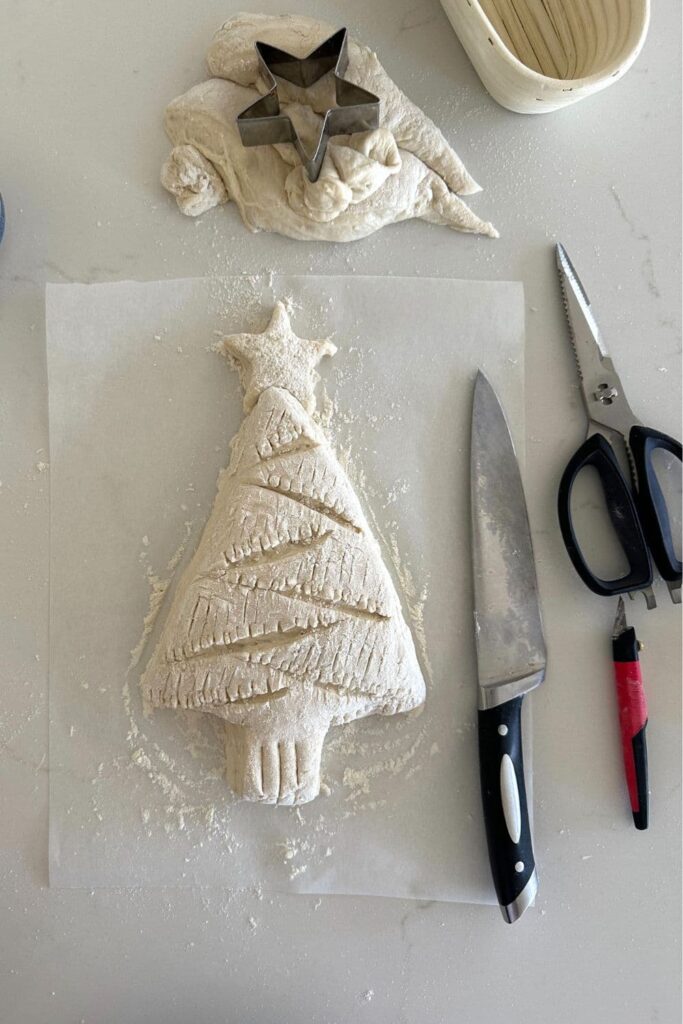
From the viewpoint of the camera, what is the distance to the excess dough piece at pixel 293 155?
988mm

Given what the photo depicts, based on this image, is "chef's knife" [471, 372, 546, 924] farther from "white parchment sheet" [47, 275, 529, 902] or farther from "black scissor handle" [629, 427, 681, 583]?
"black scissor handle" [629, 427, 681, 583]

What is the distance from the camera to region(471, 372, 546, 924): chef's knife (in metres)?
0.96

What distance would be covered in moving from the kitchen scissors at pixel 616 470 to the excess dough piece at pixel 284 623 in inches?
11.2

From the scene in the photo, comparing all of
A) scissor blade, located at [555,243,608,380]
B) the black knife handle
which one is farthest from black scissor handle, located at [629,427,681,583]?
the black knife handle

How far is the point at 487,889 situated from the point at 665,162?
106 centimetres

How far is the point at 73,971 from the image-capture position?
1021mm

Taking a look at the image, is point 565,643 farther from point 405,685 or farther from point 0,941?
point 0,941

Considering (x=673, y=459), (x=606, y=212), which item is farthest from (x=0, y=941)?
(x=606, y=212)

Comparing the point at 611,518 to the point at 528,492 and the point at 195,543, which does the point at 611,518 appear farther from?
the point at 195,543

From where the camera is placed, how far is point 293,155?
99 centimetres

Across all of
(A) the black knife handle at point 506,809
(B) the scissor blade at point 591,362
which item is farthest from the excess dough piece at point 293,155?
(A) the black knife handle at point 506,809

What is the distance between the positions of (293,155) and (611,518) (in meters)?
0.66

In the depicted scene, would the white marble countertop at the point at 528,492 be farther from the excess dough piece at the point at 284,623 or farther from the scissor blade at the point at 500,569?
the excess dough piece at the point at 284,623

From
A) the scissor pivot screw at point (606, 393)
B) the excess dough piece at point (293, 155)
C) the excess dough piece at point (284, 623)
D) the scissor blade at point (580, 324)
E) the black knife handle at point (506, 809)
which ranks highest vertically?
the excess dough piece at point (293, 155)
